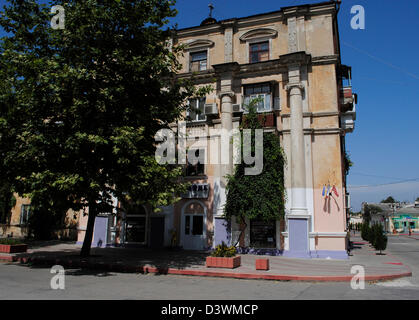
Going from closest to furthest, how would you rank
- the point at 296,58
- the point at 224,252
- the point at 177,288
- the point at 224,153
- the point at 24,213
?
the point at 177,288 < the point at 224,252 < the point at 296,58 < the point at 224,153 < the point at 24,213

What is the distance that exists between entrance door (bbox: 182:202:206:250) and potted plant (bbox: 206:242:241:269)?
6.92 meters

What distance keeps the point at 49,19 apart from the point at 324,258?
17435 mm

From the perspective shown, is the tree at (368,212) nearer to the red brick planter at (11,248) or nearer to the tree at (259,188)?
the tree at (259,188)

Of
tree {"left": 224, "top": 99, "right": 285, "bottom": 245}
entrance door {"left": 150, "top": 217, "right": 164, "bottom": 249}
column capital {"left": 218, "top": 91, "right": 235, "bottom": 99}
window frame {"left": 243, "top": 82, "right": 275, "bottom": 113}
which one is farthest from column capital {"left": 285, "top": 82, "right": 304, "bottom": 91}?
entrance door {"left": 150, "top": 217, "right": 164, "bottom": 249}

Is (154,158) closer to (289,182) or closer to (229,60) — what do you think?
(289,182)

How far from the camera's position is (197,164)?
2122 centimetres

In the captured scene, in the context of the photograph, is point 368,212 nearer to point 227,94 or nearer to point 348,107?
point 348,107

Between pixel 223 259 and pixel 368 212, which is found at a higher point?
pixel 368 212

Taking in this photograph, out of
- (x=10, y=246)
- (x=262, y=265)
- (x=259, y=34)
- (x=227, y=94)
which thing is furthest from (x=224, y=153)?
(x=10, y=246)

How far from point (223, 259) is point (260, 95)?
11.6 metres

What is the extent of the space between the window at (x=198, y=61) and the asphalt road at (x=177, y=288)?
50.2ft

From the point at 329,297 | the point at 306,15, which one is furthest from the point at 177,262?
the point at 306,15

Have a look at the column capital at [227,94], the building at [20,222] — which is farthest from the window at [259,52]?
the building at [20,222]

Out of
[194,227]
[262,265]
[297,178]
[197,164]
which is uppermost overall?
[197,164]
